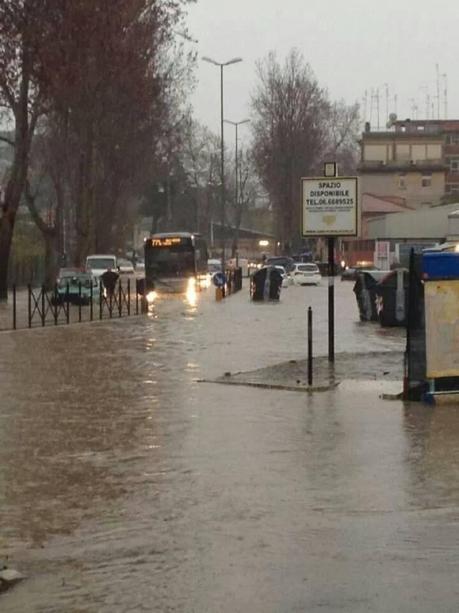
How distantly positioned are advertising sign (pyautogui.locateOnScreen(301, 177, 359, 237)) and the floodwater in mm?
3756

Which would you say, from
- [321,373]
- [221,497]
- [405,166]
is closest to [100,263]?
[321,373]

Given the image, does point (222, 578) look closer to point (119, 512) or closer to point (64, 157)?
point (119, 512)

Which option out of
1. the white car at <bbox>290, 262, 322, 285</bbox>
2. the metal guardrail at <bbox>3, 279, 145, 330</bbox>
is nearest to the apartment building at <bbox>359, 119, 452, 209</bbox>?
the white car at <bbox>290, 262, 322, 285</bbox>

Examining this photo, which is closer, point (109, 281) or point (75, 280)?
point (75, 280)

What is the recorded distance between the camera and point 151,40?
53875 millimetres

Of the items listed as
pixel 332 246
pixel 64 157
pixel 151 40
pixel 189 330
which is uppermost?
pixel 151 40

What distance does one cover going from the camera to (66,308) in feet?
124

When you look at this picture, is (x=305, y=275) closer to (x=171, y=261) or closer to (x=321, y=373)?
(x=171, y=261)

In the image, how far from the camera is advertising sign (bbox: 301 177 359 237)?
21125 millimetres

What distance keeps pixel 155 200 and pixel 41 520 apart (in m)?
114

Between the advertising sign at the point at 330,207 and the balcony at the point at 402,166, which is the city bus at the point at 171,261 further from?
the balcony at the point at 402,166

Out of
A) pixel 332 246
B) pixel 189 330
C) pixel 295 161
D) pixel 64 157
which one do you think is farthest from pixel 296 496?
pixel 295 161

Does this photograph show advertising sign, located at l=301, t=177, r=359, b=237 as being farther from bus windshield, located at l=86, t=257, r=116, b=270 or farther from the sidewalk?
bus windshield, located at l=86, t=257, r=116, b=270

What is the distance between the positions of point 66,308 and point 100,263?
27.1 m
